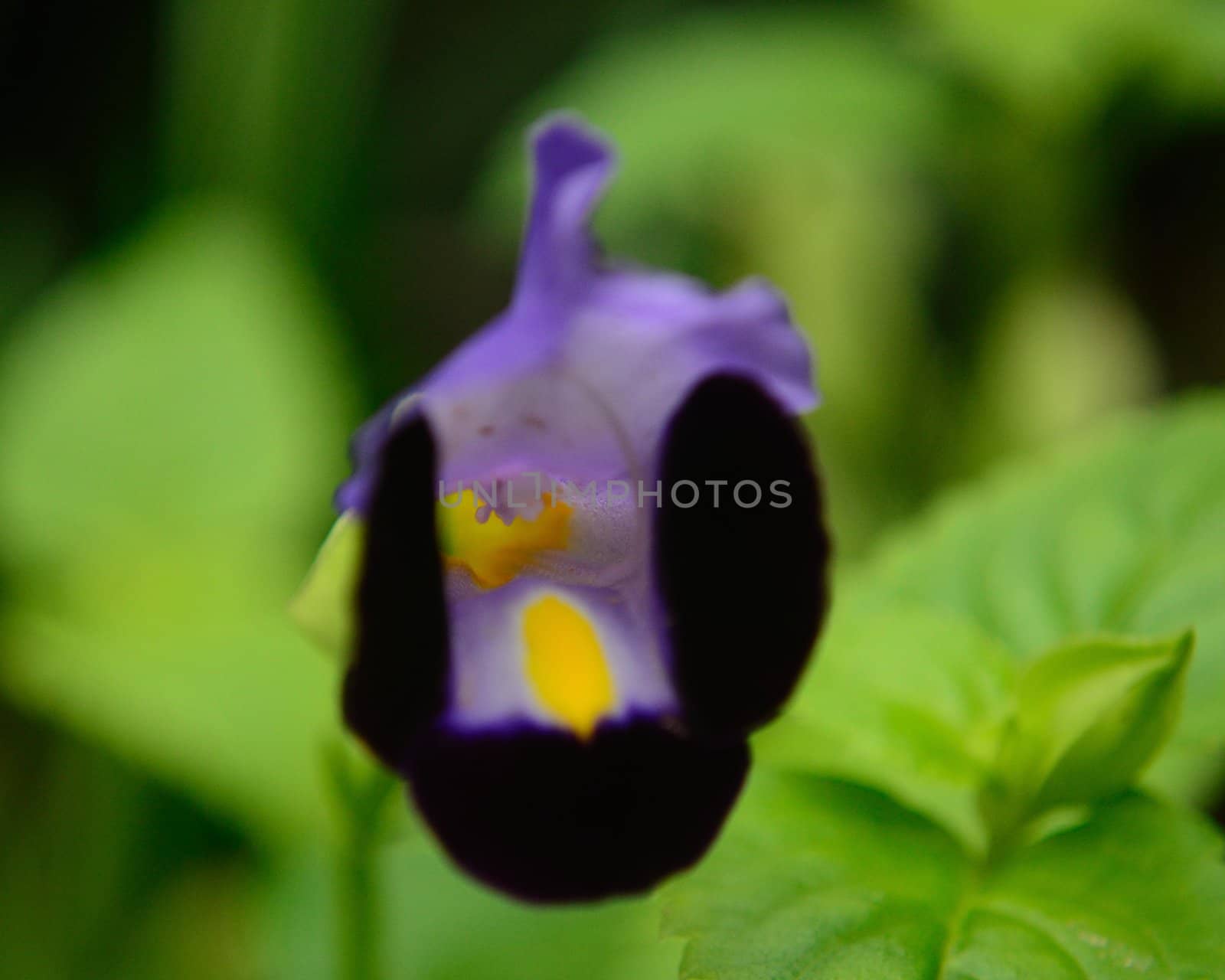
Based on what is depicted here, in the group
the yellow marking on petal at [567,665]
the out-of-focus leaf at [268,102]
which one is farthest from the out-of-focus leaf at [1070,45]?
the yellow marking on petal at [567,665]

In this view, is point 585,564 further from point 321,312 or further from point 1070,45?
point 321,312

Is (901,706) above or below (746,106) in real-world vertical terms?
above

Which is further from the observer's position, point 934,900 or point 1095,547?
point 1095,547

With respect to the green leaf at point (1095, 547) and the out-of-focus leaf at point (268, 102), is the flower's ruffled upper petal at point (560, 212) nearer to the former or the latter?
the green leaf at point (1095, 547)

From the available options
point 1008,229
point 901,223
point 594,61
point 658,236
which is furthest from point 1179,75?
point 594,61

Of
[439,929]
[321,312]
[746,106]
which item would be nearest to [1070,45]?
[746,106]

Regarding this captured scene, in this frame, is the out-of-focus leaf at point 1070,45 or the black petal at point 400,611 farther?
the out-of-focus leaf at point 1070,45

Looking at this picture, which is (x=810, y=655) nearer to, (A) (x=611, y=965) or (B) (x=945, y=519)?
(B) (x=945, y=519)
